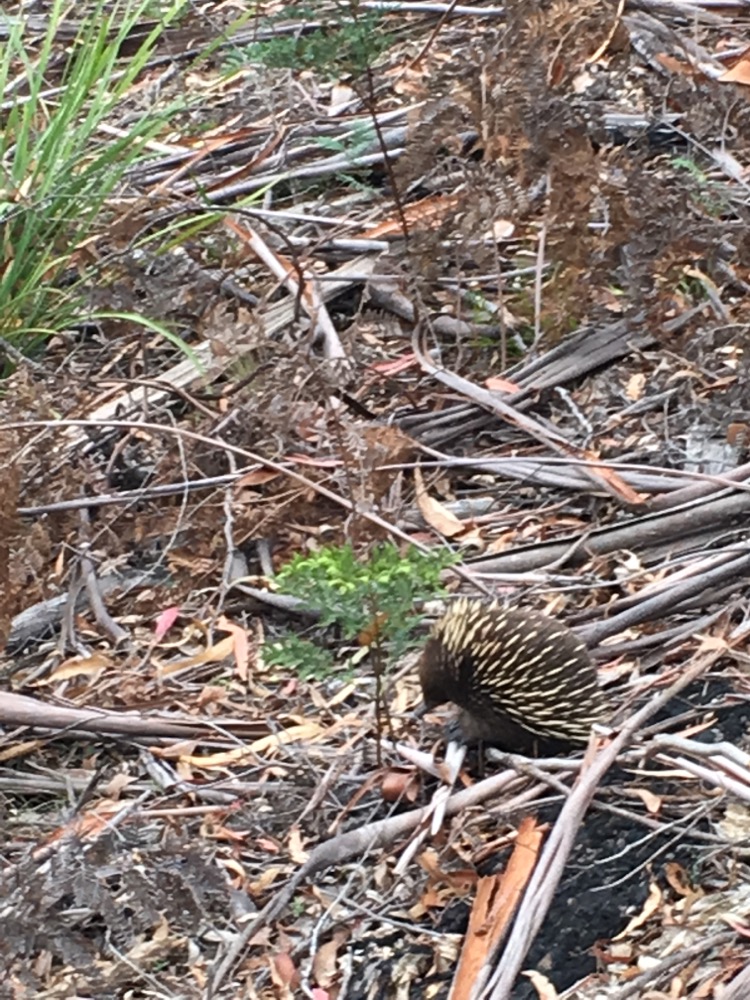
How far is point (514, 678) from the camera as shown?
2.55 m

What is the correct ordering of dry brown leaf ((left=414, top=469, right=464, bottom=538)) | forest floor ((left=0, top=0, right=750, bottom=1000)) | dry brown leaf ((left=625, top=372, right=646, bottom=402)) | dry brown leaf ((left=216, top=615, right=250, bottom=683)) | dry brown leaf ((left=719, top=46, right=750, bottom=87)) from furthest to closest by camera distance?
dry brown leaf ((left=719, top=46, right=750, bottom=87)), dry brown leaf ((left=625, top=372, right=646, bottom=402)), dry brown leaf ((left=414, top=469, right=464, bottom=538)), dry brown leaf ((left=216, top=615, right=250, bottom=683)), forest floor ((left=0, top=0, right=750, bottom=1000))

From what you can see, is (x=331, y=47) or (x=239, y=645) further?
(x=331, y=47)

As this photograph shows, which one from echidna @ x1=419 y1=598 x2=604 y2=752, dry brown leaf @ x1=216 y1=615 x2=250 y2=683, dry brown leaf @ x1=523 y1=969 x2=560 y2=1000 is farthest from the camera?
dry brown leaf @ x1=216 y1=615 x2=250 y2=683

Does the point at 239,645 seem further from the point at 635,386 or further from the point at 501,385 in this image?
the point at 635,386

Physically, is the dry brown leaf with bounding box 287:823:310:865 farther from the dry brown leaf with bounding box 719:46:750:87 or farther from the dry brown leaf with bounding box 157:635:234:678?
the dry brown leaf with bounding box 719:46:750:87

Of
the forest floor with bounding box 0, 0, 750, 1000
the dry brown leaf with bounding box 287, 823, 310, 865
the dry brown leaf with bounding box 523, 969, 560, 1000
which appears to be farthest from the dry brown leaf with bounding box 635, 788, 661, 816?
the dry brown leaf with bounding box 287, 823, 310, 865

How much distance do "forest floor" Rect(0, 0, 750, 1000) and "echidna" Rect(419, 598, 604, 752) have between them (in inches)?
2.9

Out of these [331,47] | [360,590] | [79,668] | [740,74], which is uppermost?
[331,47]

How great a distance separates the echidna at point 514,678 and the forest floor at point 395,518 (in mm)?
75

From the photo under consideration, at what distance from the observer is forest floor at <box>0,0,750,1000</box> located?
2252 mm

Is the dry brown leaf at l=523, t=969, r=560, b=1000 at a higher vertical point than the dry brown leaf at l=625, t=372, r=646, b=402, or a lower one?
higher

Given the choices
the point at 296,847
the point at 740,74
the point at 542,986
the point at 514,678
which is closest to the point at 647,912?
the point at 542,986

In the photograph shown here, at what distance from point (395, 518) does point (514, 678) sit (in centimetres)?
74

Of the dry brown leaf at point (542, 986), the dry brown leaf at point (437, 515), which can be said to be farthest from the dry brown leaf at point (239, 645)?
the dry brown leaf at point (542, 986)
